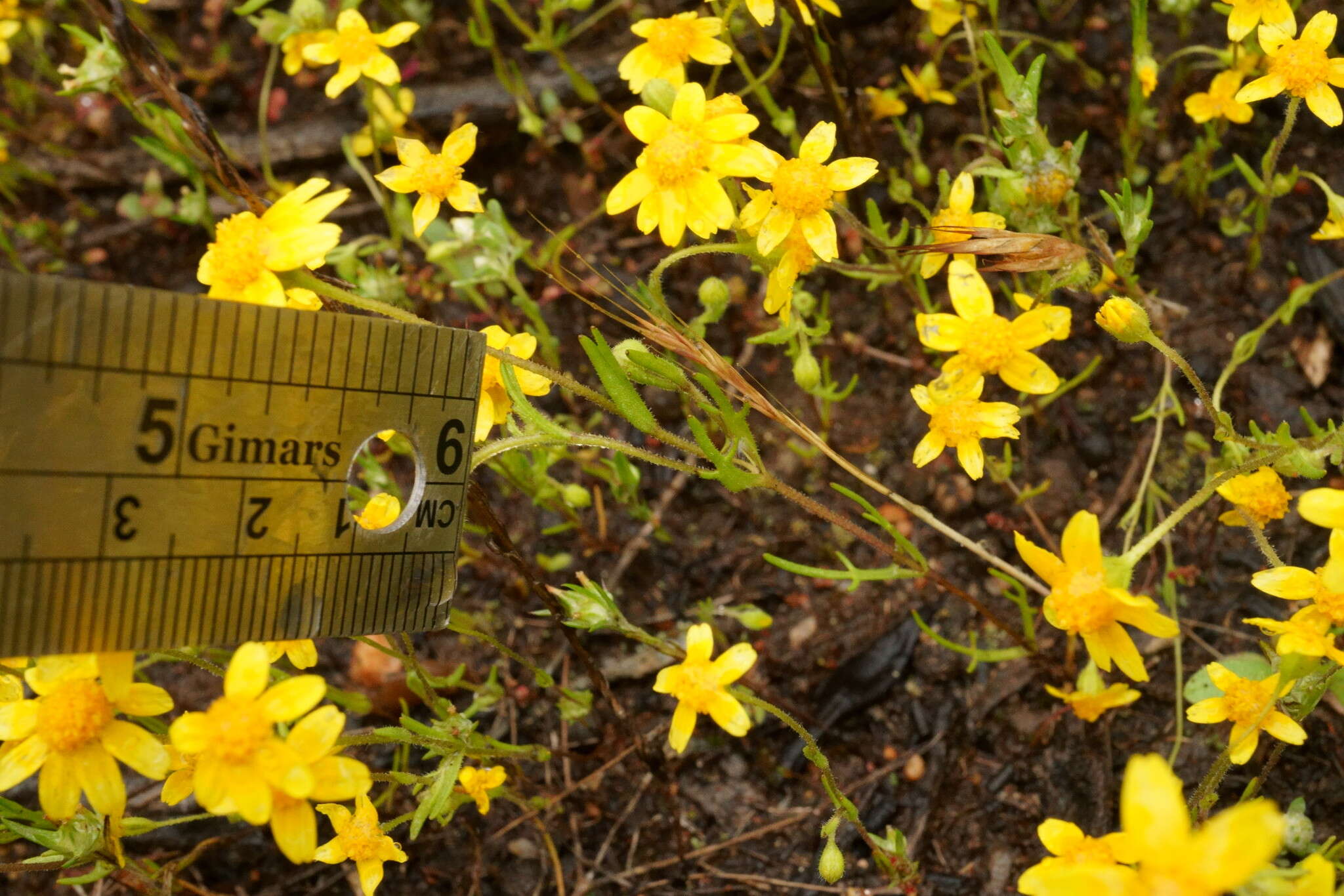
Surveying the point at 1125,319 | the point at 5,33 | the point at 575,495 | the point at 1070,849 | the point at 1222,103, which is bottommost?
the point at 1070,849

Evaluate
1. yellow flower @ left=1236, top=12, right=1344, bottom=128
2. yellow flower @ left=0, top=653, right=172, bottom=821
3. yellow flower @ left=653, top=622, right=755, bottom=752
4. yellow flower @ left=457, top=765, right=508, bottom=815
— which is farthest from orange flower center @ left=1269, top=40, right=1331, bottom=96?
yellow flower @ left=0, top=653, right=172, bottom=821

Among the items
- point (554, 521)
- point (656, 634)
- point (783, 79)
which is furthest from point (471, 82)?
point (656, 634)

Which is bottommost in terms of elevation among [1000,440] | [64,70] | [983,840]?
[983,840]

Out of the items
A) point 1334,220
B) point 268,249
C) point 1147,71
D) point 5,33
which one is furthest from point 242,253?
point 5,33

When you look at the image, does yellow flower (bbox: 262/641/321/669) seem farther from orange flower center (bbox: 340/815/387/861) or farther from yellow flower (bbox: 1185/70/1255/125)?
yellow flower (bbox: 1185/70/1255/125)

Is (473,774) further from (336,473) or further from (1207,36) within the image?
(1207,36)

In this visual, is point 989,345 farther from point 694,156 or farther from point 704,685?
point 704,685
